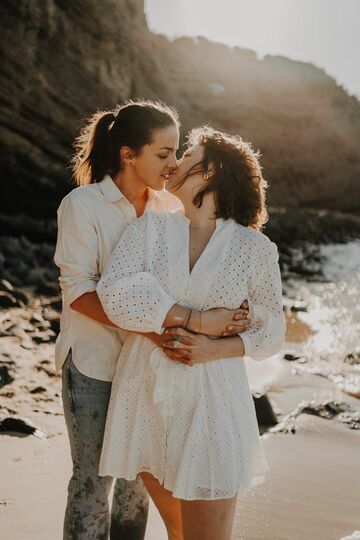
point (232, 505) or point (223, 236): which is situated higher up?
point (223, 236)

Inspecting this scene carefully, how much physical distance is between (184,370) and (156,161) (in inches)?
38.8

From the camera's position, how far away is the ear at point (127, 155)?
9.88 feet

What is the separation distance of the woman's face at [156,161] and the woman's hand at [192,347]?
792 mm

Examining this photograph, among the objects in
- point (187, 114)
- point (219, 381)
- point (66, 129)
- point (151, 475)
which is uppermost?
point (187, 114)

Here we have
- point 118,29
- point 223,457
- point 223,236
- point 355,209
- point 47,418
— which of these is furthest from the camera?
point 355,209

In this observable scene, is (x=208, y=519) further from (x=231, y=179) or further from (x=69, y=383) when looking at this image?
(x=231, y=179)

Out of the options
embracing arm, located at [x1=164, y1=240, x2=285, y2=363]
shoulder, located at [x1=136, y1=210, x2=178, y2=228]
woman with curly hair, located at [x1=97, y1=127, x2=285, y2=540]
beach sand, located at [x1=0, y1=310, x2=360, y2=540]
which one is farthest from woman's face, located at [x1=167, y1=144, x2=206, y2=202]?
beach sand, located at [x1=0, y1=310, x2=360, y2=540]

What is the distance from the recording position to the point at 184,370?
248 cm

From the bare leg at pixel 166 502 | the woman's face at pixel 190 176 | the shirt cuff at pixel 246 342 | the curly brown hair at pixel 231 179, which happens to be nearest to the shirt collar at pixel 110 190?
the woman's face at pixel 190 176

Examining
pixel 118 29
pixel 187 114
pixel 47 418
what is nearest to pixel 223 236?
pixel 47 418

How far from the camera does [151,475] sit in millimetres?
2594

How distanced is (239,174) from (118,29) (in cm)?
1814

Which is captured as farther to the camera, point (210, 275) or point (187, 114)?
Answer: point (187, 114)

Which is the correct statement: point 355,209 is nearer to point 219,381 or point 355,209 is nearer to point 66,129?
point 66,129
